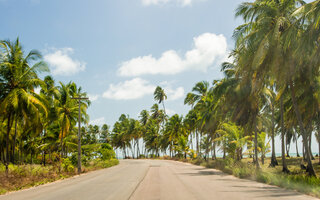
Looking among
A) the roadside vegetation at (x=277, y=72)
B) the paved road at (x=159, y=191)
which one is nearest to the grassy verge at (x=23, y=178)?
the paved road at (x=159, y=191)

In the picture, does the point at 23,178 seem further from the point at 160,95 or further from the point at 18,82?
the point at 160,95

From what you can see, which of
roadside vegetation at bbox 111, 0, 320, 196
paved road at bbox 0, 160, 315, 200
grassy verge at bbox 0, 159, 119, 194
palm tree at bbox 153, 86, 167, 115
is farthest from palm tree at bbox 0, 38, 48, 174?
palm tree at bbox 153, 86, 167, 115

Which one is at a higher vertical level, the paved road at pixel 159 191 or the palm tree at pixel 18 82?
the palm tree at pixel 18 82

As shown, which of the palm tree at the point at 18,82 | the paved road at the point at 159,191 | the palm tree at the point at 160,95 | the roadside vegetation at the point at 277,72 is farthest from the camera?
the palm tree at the point at 160,95

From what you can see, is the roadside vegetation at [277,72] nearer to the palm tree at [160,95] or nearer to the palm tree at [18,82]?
the palm tree at [18,82]

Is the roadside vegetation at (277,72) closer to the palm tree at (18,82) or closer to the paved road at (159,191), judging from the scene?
the paved road at (159,191)

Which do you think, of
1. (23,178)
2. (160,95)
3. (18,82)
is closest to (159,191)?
(23,178)

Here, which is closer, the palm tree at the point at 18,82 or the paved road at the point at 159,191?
the paved road at the point at 159,191

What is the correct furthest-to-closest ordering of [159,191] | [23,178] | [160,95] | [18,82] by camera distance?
[160,95] → [18,82] → [23,178] → [159,191]

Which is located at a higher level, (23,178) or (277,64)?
(277,64)

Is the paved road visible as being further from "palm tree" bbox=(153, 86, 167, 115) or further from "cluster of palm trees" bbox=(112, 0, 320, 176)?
"palm tree" bbox=(153, 86, 167, 115)

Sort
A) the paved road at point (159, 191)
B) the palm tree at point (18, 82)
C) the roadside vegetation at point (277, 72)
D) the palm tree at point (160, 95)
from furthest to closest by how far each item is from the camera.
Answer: the palm tree at point (160, 95) → the palm tree at point (18, 82) → the roadside vegetation at point (277, 72) → the paved road at point (159, 191)

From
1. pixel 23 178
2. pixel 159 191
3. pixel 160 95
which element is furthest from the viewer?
pixel 160 95

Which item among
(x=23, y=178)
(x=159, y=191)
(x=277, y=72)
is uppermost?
(x=277, y=72)
